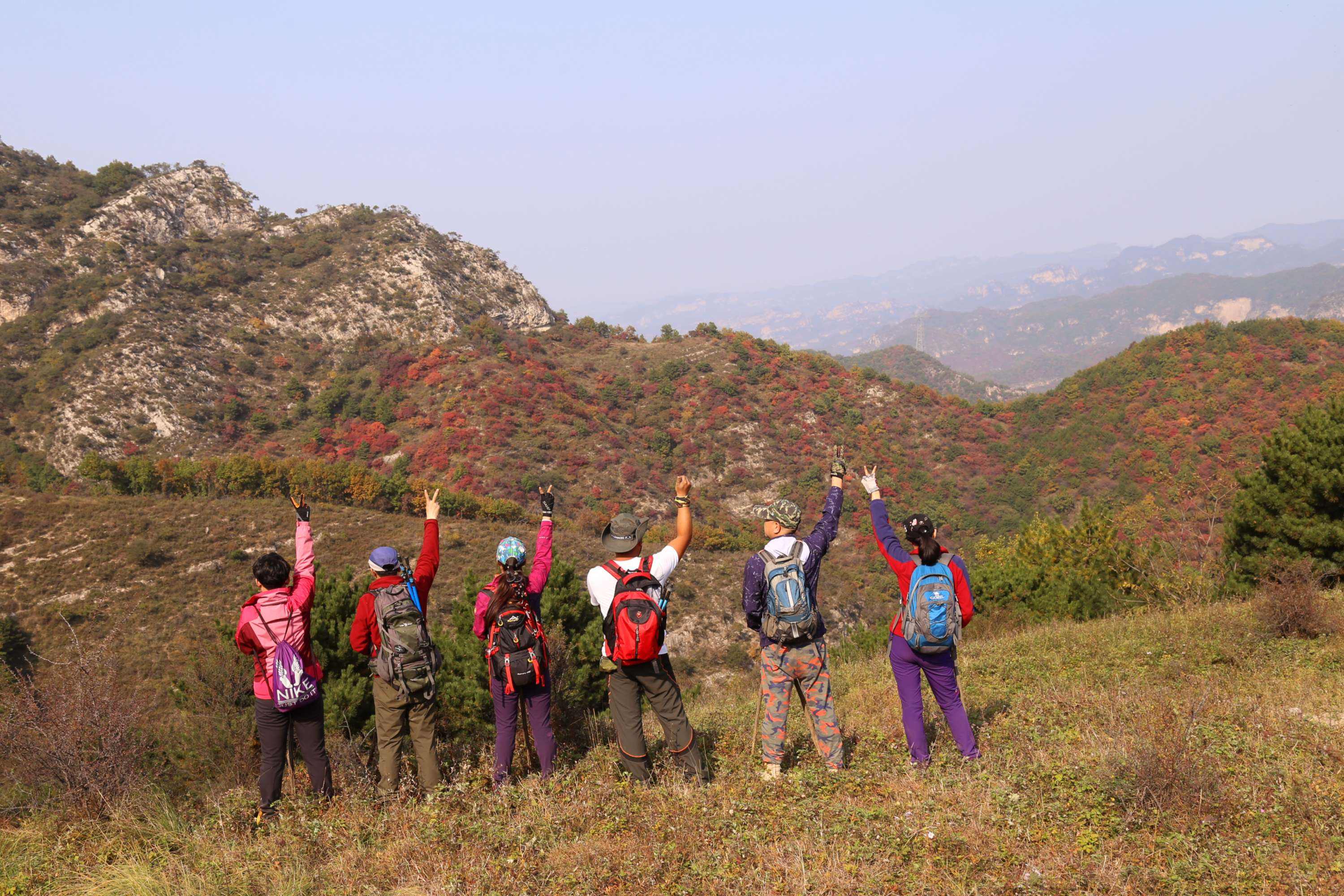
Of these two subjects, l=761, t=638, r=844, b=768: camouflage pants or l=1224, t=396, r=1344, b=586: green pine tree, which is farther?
l=1224, t=396, r=1344, b=586: green pine tree

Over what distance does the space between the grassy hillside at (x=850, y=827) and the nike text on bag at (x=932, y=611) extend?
95 cm

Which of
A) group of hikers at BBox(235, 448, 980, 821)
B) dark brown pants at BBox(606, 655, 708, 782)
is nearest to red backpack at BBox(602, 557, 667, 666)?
group of hikers at BBox(235, 448, 980, 821)

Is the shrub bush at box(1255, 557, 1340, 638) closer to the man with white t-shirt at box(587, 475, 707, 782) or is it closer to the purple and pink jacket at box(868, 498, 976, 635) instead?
the purple and pink jacket at box(868, 498, 976, 635)

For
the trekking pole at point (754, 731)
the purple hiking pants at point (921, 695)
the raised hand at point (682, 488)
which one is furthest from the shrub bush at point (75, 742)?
the purple hiking pants at point (921, 695)

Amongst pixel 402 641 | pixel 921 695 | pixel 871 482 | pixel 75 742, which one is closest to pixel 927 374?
pixel 871 482

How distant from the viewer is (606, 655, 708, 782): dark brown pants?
4.78m

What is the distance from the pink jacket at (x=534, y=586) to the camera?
5059 mm

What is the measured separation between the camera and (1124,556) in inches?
915

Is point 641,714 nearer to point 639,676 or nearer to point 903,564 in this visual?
point 639,676

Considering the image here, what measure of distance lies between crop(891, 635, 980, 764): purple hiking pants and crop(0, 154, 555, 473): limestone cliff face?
53.5 metres

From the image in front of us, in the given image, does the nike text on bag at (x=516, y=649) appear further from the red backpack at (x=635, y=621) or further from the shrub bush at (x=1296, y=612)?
the shrub bush at (x=1296, y=612)

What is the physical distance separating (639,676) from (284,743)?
2.69 m

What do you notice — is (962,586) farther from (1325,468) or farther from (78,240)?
(78,240)

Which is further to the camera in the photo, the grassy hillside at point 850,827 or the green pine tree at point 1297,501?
the green pine tree at point 1297,501
